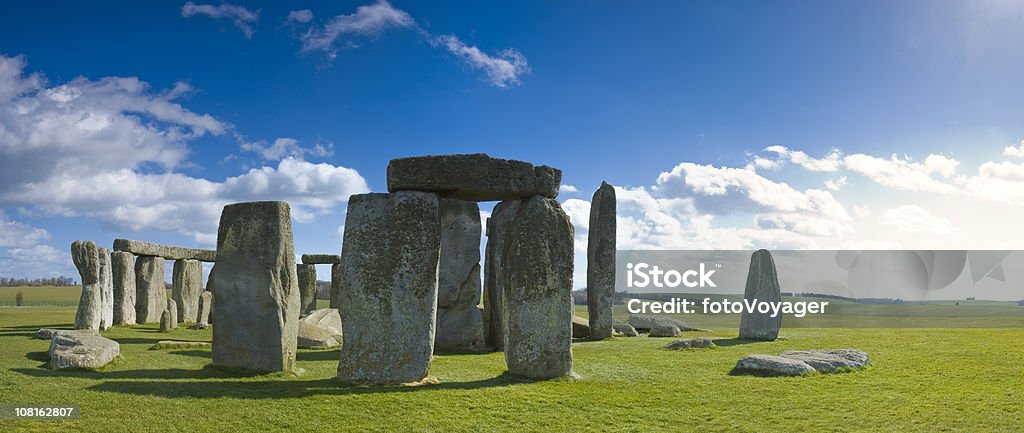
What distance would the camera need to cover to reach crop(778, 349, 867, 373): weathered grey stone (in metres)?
11.5

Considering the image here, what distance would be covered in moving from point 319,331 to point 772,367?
953 cm

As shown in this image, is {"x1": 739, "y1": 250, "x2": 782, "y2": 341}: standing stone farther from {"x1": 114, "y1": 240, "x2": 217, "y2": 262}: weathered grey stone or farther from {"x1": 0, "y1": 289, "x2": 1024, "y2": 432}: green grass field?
{"x1": 114, "y1": 240, "x2": 217, "y2": 262}: weathered grey stone

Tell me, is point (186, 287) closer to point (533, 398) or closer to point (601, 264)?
point (601, 264)

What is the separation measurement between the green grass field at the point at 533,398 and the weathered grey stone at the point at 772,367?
0.90 ft

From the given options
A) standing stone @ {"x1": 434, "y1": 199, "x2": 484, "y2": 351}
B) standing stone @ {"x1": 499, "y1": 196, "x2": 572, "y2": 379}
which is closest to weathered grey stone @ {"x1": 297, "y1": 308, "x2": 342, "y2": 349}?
standing stone @ {"x1": 434, "y1": 199, "x2": 484, "y2": 351}

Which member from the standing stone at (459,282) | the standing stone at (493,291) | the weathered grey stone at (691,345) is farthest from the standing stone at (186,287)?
the weathered grey stone at (691,345)

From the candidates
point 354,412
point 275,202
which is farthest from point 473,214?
point 354,412

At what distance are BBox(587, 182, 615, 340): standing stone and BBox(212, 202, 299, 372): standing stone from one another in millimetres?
9903

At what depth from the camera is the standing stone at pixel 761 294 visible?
1784 centimetres

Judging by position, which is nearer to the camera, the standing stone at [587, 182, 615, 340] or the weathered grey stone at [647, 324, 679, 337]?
the standing stone at [587, 182, 615, 340]

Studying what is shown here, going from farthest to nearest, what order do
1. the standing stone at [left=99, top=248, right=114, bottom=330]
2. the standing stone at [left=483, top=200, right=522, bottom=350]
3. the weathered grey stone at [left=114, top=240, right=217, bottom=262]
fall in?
the weathered grey stone at [left=114, top=240, right=217, bottom=262]
the standing stone at [left=99, top=248, right=114, bottom=330]
the standing stone at [left=483, top=200, right=522, bottom=350]

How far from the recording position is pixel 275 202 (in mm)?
10922

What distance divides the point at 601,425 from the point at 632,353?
6843 millimetres

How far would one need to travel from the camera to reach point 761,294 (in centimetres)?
1802
